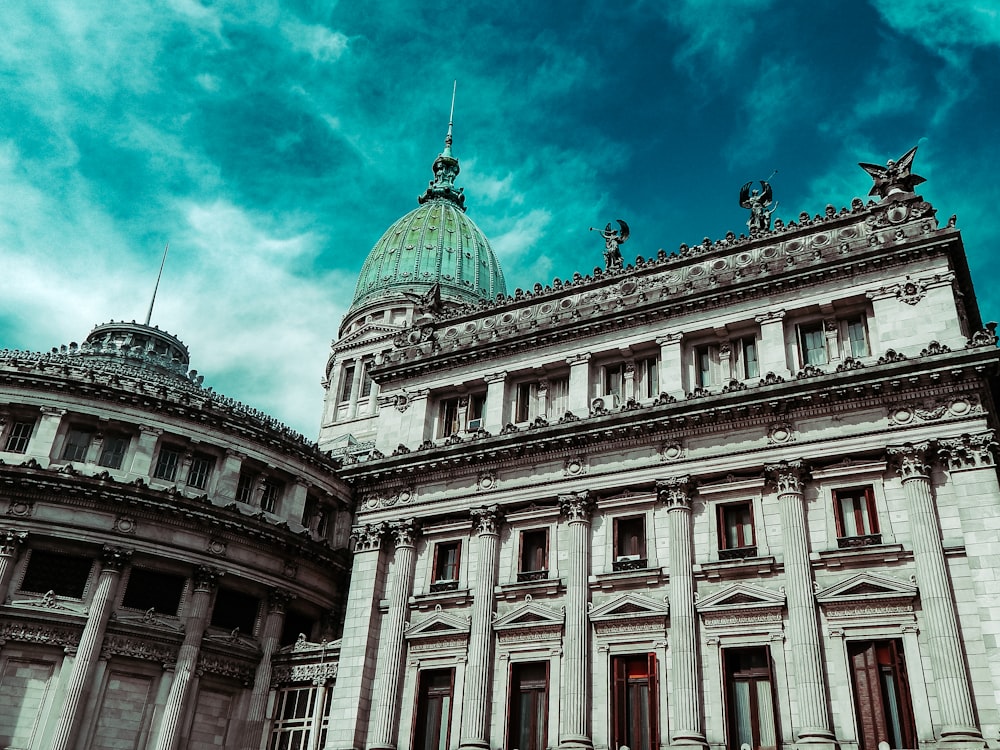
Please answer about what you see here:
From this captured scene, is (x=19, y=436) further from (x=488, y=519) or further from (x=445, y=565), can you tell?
(x=488, y=519)

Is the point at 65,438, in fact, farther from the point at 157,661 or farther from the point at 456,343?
the point at 456,343

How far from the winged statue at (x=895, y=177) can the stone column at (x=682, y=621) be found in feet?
48.1

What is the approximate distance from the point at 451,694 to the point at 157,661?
19429 mm

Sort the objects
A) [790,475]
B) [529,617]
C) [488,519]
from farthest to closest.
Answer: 1. [488,519]
2. [529,617]
3. [790,475]

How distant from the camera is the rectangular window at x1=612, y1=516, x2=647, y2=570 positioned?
116ft

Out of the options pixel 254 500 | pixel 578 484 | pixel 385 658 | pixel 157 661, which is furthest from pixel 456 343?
pixel 157 661

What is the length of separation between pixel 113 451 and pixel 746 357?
117 feet

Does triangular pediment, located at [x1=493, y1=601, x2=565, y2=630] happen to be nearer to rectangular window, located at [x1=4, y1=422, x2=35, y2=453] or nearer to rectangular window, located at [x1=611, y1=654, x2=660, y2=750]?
rectangular window, located at [x1=611, y1=654, x2=660, y2=750]

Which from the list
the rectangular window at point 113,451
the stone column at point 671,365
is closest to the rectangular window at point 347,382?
the rectangular window at point 113,451

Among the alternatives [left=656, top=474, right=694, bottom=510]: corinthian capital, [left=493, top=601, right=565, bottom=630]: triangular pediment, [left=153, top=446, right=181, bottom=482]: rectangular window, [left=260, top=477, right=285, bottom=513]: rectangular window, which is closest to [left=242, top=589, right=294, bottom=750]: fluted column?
[left=260, top=477, right=285, bottom=513]: rectangular window

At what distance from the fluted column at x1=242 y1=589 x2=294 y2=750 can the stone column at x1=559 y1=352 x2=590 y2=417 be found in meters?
22.4

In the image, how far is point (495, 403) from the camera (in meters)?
→ 42.1

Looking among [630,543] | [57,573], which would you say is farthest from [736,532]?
[57,573]

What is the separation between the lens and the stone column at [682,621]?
31.1 meters
